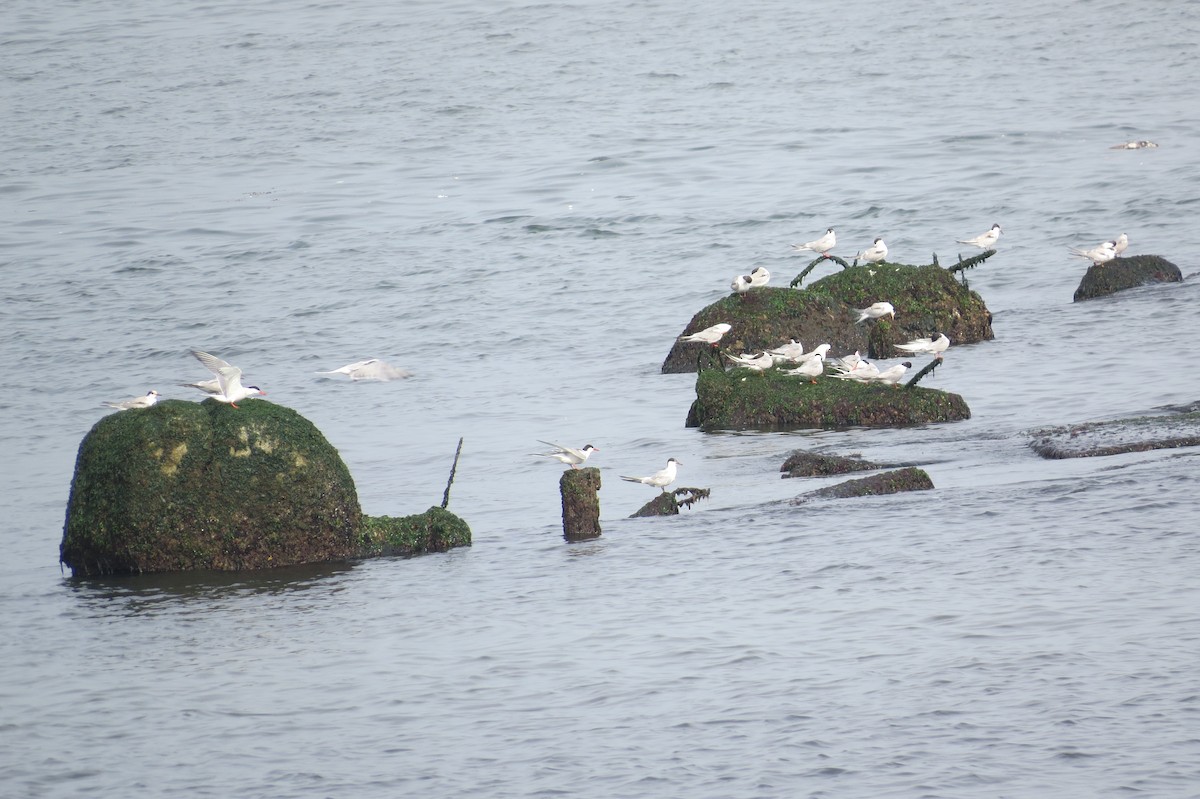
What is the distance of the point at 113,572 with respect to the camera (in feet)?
56.1

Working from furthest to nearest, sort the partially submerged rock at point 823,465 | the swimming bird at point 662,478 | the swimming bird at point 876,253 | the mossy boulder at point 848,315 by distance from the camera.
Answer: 1. the swimming bird at point 876,253
2. the mossy boulder at point 848,315
3. the swimming bird at point 662,478
4. the partially submerged rock at point 823,465

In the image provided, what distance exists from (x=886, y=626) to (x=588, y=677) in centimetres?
244

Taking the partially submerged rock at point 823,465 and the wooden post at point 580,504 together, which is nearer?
the wooden post at point 580,504

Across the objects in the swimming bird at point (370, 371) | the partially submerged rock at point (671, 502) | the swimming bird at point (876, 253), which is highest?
the swimming bird at point (876, 253)

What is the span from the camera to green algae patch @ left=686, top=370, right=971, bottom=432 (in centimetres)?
2209

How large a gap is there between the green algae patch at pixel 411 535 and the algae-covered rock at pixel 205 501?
0.18 meters

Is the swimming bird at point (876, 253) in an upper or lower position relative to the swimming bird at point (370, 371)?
upper

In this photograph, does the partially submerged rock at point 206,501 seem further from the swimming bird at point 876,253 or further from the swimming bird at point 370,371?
the swimming bird at point 876,253

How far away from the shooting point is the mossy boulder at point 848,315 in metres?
26.4

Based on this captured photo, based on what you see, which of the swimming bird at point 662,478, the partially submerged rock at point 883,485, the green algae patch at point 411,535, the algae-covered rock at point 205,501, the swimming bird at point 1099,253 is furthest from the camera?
the swimming bird at point 1099,253

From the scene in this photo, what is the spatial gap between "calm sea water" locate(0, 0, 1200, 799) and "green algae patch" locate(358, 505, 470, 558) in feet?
1.06

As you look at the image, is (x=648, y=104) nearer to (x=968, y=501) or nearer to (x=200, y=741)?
(x=968, y=501)

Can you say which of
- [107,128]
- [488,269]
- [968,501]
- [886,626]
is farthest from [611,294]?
[107,128]

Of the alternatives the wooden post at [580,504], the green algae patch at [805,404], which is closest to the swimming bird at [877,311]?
the green algae patch at [805,404]
